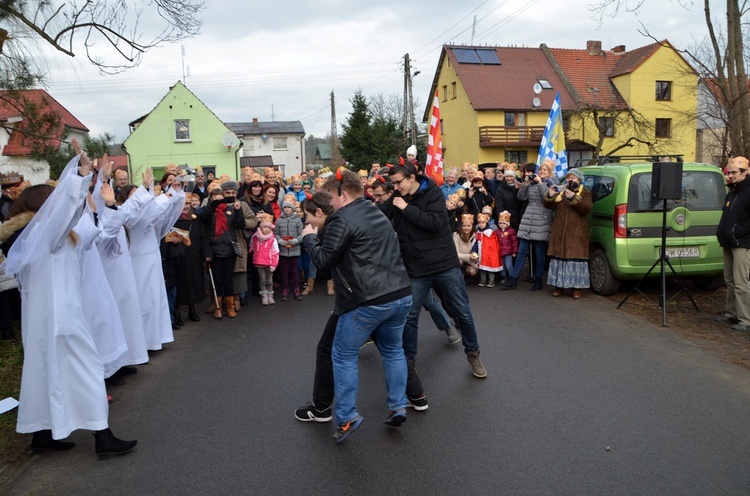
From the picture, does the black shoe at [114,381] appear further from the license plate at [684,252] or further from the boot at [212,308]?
the license plate at [684,252]

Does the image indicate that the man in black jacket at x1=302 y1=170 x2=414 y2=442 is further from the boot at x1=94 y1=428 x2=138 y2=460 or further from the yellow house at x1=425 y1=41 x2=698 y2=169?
the yellow house at x1=425 y1=41 x2=698 y2=169

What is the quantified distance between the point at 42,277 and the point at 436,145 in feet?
32.6

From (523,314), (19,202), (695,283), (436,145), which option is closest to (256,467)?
(19,202)

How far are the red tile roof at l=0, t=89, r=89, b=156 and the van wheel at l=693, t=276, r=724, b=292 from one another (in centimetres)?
967

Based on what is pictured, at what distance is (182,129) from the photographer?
1709 inches

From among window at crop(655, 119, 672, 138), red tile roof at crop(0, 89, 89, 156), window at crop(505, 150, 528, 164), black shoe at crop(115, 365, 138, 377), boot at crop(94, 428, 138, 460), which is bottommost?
black shoe at crop(115, 365, 138, 377)

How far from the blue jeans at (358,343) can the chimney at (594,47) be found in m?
51.2

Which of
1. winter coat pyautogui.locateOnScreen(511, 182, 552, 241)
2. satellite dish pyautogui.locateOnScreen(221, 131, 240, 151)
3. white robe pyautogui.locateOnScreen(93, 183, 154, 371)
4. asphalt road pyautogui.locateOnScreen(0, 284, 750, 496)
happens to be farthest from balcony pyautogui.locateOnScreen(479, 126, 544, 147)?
white robe pyautogui.locateOnScreen(93, 183, 154, 371)

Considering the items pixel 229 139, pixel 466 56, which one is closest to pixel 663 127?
pixel 466 56

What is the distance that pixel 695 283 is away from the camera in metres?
10.1

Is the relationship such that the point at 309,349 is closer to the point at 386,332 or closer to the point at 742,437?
the point at 386,332

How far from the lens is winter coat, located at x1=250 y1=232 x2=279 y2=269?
32.7 ft

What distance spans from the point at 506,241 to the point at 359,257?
6854mm

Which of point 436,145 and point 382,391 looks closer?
point 382,391
